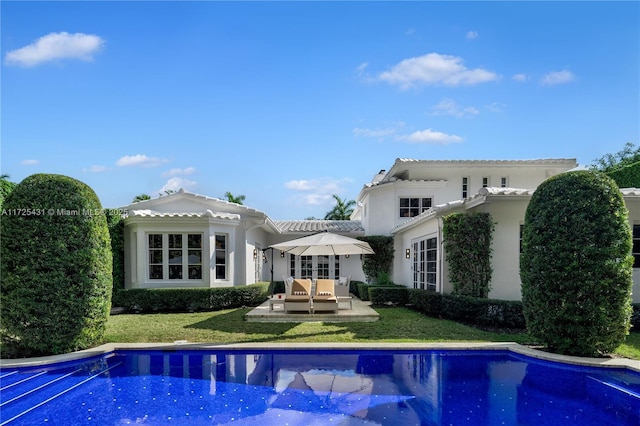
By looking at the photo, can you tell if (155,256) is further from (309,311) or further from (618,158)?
(618,158)

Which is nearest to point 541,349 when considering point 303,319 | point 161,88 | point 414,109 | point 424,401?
point 424,401

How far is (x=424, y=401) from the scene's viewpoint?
609 centimetres

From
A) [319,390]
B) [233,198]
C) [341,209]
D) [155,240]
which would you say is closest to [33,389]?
[319,390]

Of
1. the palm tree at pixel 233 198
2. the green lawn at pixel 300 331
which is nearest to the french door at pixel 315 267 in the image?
the green lawn at pixel 300 331

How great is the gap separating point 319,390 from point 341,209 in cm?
3506

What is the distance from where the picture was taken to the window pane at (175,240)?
51.3ft

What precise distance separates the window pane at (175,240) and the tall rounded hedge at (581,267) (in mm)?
13107

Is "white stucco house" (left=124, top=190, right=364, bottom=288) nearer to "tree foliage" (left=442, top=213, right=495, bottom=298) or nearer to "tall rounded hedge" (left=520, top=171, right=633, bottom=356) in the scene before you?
"tree foliage" (left=442, top=213, right=495, bottom=298)

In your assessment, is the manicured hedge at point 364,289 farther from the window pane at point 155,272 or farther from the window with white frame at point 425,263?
the window pane at point 155,272

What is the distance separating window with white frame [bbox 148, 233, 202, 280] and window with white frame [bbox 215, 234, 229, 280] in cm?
72

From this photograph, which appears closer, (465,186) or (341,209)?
(465,186)

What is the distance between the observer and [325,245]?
12.9 meters

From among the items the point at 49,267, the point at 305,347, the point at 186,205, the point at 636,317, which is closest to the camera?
the point at 49,267

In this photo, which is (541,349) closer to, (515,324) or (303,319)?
(515,324)
